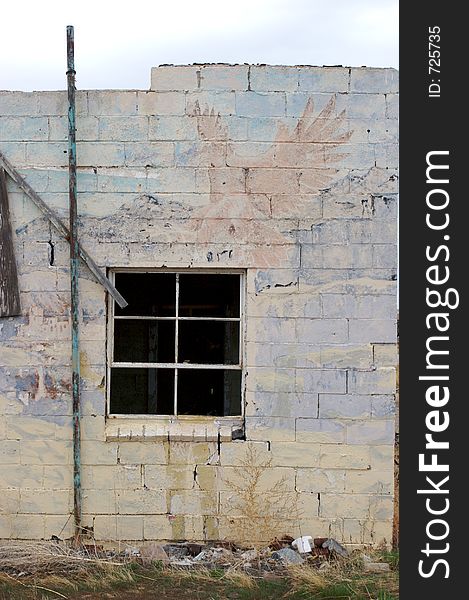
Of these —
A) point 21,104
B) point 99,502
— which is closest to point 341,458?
point 99,502

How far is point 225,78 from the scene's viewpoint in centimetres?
729

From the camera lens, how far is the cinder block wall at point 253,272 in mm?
7266

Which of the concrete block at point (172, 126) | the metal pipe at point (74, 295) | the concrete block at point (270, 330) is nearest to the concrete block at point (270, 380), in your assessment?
the concrete block at point (270, 330)

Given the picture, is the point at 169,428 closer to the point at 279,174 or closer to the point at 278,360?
the point at 278,360

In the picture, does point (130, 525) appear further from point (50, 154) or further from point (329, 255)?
point (50, 154)

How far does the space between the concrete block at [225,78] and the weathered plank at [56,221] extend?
1657mm

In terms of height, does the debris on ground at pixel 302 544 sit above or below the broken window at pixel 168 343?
below

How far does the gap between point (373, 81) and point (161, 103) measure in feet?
5.89

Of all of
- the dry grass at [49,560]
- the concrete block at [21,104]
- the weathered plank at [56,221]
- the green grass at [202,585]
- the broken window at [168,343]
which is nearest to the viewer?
the green grass at [202,585]

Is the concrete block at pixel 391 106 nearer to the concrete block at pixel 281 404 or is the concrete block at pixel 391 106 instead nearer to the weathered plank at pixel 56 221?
the concrete block at pixel 281 404

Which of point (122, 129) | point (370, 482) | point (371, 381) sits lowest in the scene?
point (370, 482)

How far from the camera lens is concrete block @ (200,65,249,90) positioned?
23.9 ft

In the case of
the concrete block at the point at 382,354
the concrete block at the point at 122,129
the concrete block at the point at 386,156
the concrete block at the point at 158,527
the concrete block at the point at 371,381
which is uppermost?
the concrete block at the point at 122,129

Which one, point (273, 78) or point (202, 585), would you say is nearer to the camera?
point (202, 585)
